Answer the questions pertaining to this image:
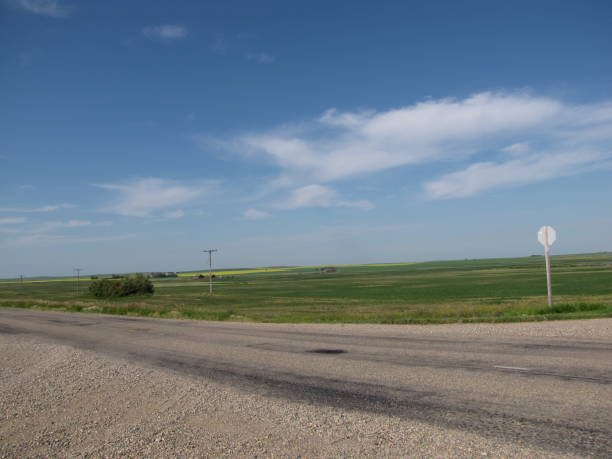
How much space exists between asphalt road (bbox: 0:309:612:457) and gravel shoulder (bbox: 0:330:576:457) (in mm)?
493

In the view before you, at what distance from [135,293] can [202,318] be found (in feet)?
221

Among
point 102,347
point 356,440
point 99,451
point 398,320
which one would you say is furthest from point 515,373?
point 102,347

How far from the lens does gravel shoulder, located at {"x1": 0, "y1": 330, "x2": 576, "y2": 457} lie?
568cm

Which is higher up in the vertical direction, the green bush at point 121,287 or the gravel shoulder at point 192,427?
the gravel shoulder at point 192,427

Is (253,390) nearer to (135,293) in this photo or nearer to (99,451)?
(99,451)

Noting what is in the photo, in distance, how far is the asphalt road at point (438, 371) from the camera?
6270 millimetres

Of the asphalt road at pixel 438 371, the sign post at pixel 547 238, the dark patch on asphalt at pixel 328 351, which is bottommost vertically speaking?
the dark patch on asphalt at pixel 328 351

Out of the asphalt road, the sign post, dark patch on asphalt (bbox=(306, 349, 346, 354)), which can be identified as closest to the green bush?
the asphalt road

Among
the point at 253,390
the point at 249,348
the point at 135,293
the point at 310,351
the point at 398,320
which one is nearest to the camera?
the point at 253,390

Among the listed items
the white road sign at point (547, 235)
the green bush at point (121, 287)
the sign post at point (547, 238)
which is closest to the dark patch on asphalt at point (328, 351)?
the sign post at point (547, 238)

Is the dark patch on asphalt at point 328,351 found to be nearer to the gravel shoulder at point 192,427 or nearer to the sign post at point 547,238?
the gravel shoulder at point 192,427

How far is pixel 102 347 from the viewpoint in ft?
54.5

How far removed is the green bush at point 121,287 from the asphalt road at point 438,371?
74.5 metres

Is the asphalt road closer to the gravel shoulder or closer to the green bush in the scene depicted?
the gravel shoulder
